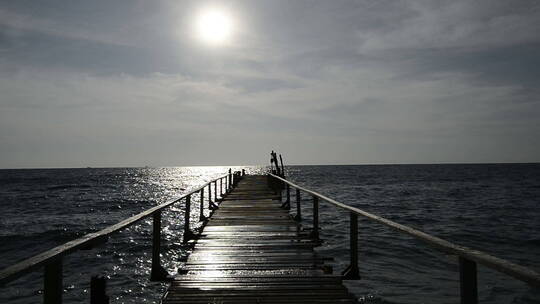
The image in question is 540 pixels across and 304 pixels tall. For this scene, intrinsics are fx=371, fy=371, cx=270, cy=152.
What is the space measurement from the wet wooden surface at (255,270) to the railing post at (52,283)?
5.70ft

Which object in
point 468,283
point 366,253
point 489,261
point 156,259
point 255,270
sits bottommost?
point 366,253

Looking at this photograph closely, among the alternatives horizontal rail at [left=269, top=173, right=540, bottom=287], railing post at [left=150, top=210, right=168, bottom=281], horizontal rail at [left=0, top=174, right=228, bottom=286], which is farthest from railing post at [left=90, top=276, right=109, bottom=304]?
horizontal rail at [left=269, top=173, right=540, bottom=287]

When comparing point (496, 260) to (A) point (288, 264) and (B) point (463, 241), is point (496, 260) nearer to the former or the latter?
(A) point (288, 264)

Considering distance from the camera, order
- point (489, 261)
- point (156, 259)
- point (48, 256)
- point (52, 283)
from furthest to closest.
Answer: point (156, 259) < point (52, 283) < point (48, 256) < point (489, 261)

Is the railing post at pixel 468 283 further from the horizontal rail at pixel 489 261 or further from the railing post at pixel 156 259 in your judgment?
the railing post at pixel 156 259

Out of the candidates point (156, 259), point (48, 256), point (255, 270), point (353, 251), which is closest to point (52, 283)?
point (48, 256)

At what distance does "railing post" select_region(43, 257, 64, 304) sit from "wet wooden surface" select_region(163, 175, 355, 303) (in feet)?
5.70

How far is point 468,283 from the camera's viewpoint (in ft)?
8.61

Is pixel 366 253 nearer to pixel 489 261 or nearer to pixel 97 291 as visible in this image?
pixel 489 261

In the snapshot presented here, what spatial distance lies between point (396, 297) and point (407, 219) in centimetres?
1379

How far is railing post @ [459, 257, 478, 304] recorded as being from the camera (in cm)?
259

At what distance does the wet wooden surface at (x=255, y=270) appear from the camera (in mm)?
4305

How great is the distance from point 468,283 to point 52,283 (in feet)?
9.49

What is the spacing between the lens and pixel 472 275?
8.57 ft
